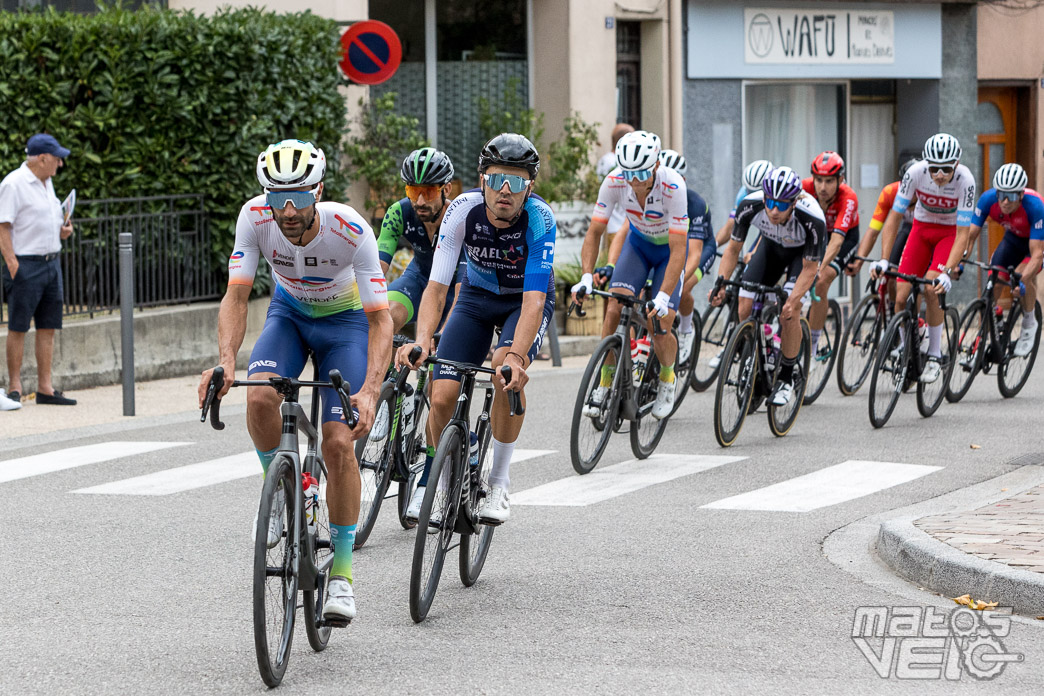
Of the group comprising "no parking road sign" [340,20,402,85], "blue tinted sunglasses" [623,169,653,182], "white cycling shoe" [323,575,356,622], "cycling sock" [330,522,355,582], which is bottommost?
"white cycling shoe" [323,575,356,622]

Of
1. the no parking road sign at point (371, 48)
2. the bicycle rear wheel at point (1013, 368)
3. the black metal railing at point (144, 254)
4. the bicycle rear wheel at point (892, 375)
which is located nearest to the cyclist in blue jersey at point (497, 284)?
the bicycle rear wheel at point (892, 375)

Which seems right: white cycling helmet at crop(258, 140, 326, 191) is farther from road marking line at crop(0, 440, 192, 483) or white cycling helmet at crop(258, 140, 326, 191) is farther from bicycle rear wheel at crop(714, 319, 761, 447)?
bicycle rear wheel at crop(714, 319, 761, 447)

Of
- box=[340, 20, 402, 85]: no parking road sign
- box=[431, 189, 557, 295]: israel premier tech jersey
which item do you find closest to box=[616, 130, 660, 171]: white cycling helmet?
box=[431, 189, 557, 295]: israel premier tech jersey

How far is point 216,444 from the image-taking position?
10.9 metres

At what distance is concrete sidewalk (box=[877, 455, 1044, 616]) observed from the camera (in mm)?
6312

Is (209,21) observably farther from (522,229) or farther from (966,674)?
(966,674)

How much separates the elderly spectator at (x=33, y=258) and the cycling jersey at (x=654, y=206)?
16.3ft

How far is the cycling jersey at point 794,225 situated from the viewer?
10773 millimetres

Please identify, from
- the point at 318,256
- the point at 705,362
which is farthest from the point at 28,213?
the point at 318,256

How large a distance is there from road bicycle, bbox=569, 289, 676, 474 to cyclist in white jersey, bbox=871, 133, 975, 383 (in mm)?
2350

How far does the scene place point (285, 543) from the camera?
208 inches

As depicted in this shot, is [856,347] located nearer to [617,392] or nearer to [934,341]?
[934,341]

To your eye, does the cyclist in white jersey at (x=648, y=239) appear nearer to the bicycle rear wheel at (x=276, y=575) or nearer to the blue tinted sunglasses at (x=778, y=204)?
the blue tinted sunglasses at (x=778, y=204)

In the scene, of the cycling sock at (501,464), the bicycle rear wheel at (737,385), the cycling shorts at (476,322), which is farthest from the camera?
the bicycle rear wheel at (737,385)
